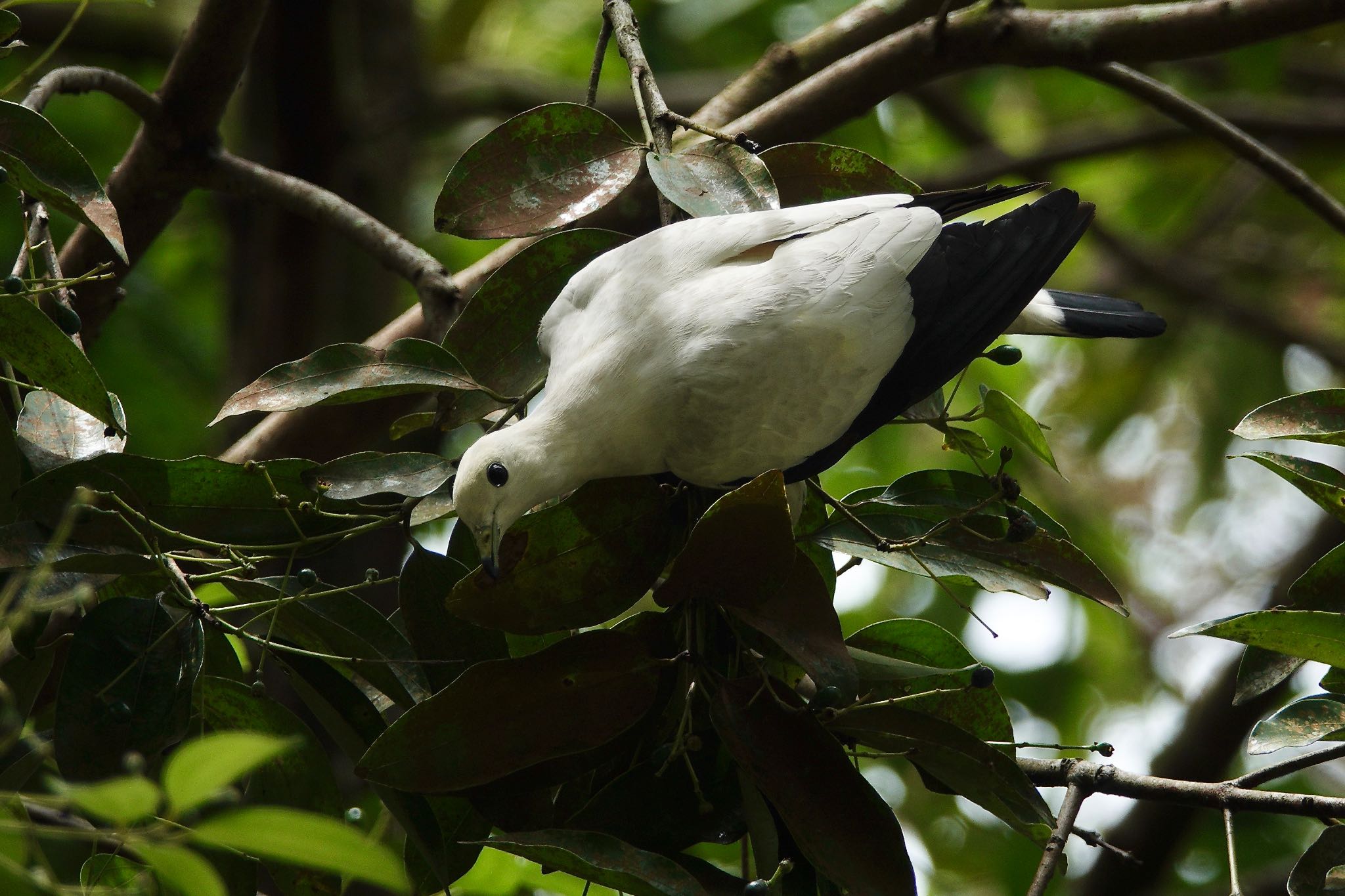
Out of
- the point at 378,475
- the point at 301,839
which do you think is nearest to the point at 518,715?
the point at 378,475

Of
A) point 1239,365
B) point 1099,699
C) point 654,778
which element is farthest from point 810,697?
point 1239,365

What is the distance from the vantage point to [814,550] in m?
2.26

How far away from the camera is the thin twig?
306 cm

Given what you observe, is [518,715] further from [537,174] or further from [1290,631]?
[1290,631]

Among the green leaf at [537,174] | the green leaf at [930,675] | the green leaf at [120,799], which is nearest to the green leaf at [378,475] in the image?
the green leaf at [537,174]

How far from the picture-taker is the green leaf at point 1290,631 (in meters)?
1.88

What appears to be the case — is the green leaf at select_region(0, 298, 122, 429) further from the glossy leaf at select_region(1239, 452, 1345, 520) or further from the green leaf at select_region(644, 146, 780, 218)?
the glossy leaf at select_region(1239, 452, 1345, 520)

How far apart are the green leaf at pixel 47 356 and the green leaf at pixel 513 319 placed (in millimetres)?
640

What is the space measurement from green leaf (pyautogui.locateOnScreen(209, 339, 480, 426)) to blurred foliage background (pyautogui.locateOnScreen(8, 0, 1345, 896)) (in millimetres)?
956

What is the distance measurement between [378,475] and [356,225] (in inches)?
39.0

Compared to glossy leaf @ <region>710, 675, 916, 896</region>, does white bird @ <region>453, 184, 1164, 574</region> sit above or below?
above

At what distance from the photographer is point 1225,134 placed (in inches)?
122

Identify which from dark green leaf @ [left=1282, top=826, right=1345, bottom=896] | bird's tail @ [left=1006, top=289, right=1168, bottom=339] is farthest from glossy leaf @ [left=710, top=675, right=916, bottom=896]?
bird's tail @ [left=1006, top=289, right=1168, bottom=339]

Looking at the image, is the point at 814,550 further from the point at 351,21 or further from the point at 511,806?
the point at 351,21
